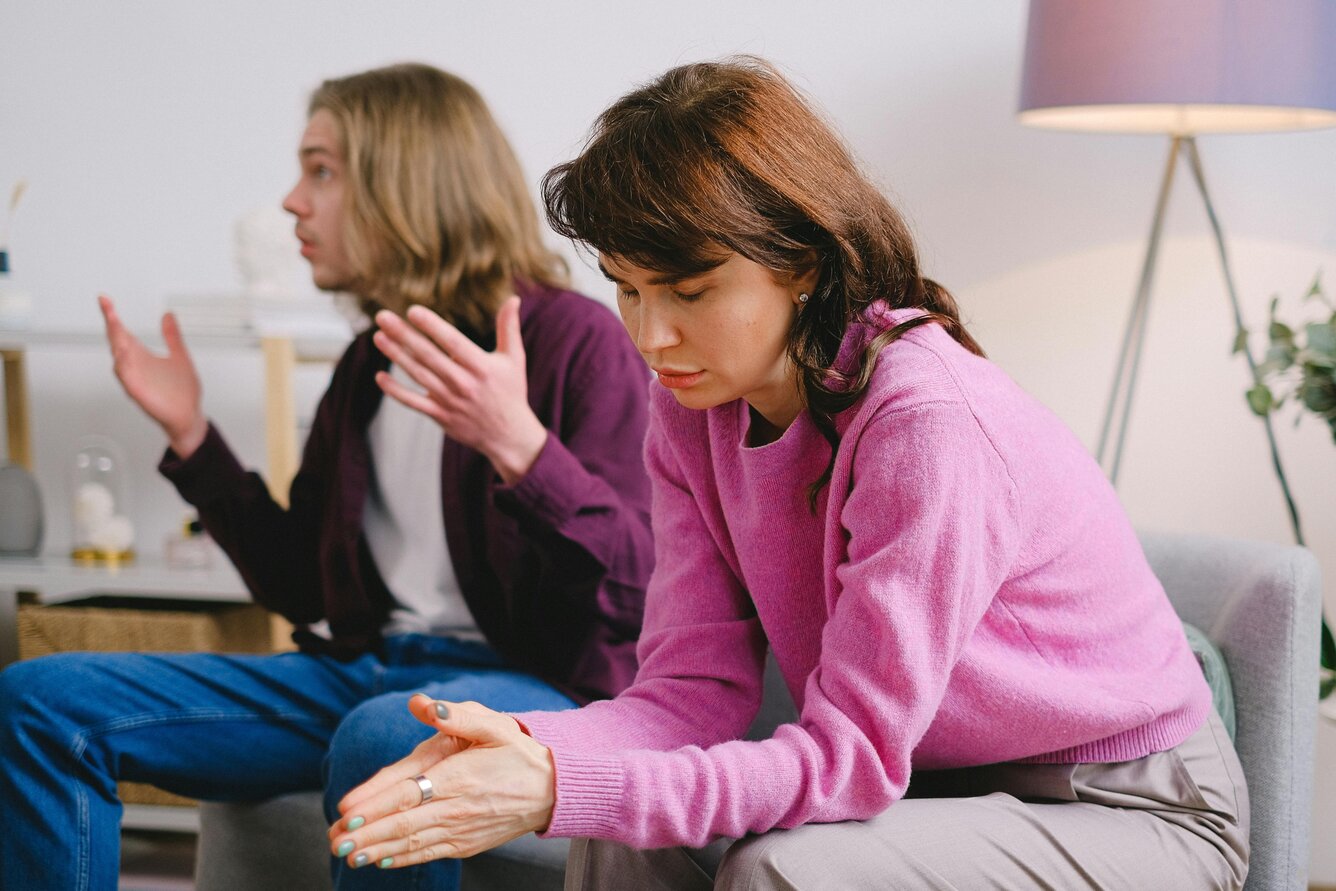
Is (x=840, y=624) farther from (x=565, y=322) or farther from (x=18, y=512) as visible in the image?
(x=18, y=512)

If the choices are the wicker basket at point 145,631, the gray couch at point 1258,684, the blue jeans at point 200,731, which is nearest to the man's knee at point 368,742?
the blue jeans at point 200,731

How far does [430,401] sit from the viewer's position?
1363 mm

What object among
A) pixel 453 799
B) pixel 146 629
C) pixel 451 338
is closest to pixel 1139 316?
pixel 451 338

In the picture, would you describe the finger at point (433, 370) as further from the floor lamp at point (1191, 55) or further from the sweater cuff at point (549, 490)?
the floor lamp at point (1191, 55)

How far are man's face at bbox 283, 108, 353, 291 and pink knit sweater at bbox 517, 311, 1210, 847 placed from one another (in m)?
0.68

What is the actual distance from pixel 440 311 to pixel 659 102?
0.71 metres

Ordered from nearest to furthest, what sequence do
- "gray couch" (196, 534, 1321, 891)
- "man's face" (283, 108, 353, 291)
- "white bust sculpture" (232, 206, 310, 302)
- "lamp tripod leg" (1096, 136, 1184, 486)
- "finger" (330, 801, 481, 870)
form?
"finger" (330, 801, 481, 870) → "gray couch" (196, 534, 1321, 891) → "man's face" (283, 108, 353, 291) → "lamp tripod leg" (1096, 136, 1184, 486) → "white bust sculpture" (232, 206, 310, 302)

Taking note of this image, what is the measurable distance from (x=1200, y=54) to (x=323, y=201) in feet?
3.79

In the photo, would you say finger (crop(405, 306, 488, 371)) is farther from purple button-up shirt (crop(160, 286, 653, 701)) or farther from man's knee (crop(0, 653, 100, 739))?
man's knee (crop(0, 653, 100, 739))

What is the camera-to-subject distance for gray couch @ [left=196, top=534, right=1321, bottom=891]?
46.8 inches

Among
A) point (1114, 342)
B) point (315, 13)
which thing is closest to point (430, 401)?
point (1114, 342)

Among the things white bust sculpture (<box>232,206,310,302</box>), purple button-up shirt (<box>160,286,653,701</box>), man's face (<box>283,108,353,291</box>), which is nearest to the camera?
purple button-up shirt (<box>160,286,653,701</box>)

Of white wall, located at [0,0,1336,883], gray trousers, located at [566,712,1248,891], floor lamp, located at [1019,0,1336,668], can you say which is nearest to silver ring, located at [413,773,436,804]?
gray trousers, located at [566,712,1248,891]

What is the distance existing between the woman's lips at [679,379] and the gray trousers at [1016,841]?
0.35 m
